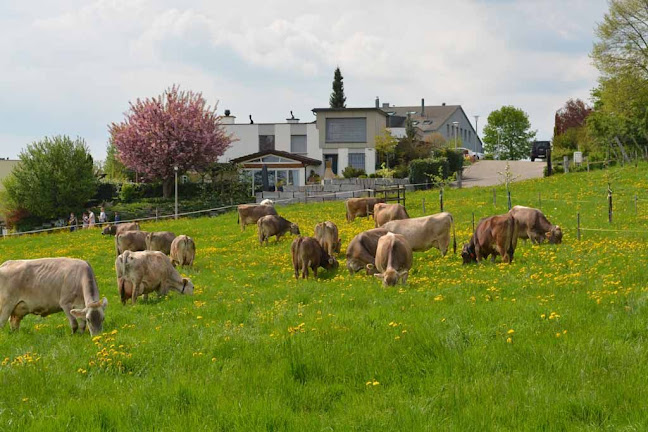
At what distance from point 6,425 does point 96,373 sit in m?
1.89

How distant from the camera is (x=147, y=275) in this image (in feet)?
50.7

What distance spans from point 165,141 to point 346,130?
67.6 feet

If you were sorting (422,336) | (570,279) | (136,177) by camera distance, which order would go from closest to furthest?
(422,336), (570,279), (136,177)

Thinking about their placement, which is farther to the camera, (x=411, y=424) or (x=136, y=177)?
(x=136, y=177)

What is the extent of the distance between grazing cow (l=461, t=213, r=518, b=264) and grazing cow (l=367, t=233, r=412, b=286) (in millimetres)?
2515

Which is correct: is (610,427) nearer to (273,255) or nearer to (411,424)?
(411,424)

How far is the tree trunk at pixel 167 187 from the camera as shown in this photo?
189 feet

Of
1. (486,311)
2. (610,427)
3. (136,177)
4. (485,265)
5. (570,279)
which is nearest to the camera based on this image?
(610,427)

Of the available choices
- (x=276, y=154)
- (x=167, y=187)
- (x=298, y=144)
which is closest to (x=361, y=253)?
(x=167, y=187)

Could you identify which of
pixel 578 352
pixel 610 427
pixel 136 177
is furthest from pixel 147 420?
pixel 136 177

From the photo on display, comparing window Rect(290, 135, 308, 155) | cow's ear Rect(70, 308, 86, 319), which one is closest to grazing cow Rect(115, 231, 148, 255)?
cow's ear Rect(70, 308, 86, 319)

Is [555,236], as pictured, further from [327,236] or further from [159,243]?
[159,243]

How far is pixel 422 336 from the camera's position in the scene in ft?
31.5

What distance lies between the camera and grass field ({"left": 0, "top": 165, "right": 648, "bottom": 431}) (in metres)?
7.06
